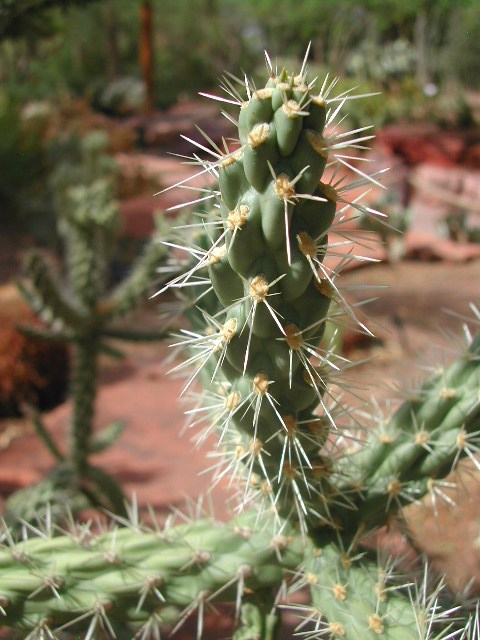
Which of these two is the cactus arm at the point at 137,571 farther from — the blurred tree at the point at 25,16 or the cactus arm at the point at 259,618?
the blurred tree at the point at 25,16

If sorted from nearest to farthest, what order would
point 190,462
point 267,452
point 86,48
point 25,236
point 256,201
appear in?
1. point 256,201
2. point 267,452
3. point 190,462
4. point 25,236
5. point 86,48

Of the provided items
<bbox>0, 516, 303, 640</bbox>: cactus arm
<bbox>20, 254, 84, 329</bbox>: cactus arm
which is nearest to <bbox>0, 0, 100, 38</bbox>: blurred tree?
<bbox>20, 254, 84, 329</bbox>: cactus arm

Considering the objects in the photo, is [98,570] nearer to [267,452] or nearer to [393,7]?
[267,452]

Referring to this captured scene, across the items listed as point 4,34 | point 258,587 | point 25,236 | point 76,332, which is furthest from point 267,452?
point 25,236

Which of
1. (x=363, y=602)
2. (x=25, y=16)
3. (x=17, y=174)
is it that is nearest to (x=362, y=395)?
(x=363, y=602)

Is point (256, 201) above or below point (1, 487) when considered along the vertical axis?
above

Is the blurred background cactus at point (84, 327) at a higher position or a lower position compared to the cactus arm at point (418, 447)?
lower

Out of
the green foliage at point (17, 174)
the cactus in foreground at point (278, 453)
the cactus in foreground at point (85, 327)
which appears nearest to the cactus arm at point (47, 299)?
the cactus in foreground at point (85, 327)
